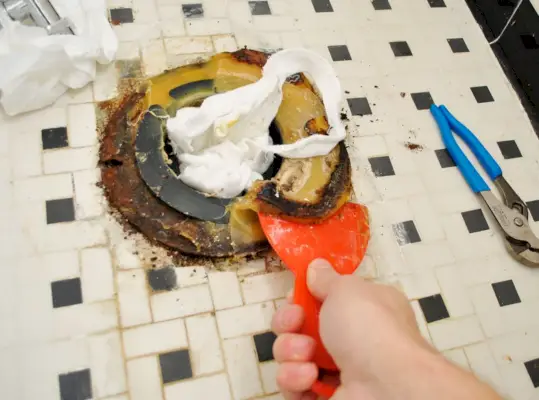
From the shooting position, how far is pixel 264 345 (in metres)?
0.87

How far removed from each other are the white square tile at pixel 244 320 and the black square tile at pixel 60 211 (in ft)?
0.95

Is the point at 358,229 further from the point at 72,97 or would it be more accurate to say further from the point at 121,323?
the point at 72,97

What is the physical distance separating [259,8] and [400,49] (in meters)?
0.32

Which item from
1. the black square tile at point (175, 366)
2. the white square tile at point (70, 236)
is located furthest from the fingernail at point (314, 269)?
the white square tile at point (70, 236)

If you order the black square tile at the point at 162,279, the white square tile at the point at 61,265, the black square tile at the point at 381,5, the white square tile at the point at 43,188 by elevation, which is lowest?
the black square tile at the point at 162,279

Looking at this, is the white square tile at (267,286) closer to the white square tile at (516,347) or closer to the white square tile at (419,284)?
the white square tile at (419,284)

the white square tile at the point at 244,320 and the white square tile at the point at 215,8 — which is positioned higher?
the white square tile at the point at 215,8

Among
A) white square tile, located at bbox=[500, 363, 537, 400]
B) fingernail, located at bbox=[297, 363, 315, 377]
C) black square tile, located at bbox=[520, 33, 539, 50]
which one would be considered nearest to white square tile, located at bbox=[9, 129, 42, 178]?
fingernail, located at bbox=[297, 363, 315, 377]

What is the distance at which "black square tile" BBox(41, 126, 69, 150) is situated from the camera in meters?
0.94

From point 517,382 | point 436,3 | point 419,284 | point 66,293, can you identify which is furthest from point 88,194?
point 436,3

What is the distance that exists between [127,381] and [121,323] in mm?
86

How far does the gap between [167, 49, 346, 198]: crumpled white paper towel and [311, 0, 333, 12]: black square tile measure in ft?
0.87

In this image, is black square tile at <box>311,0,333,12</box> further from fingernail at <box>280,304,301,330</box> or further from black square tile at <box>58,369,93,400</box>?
black square tile at <box>58,369,93,400</box>

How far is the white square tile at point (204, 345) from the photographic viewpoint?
2.75 feet
